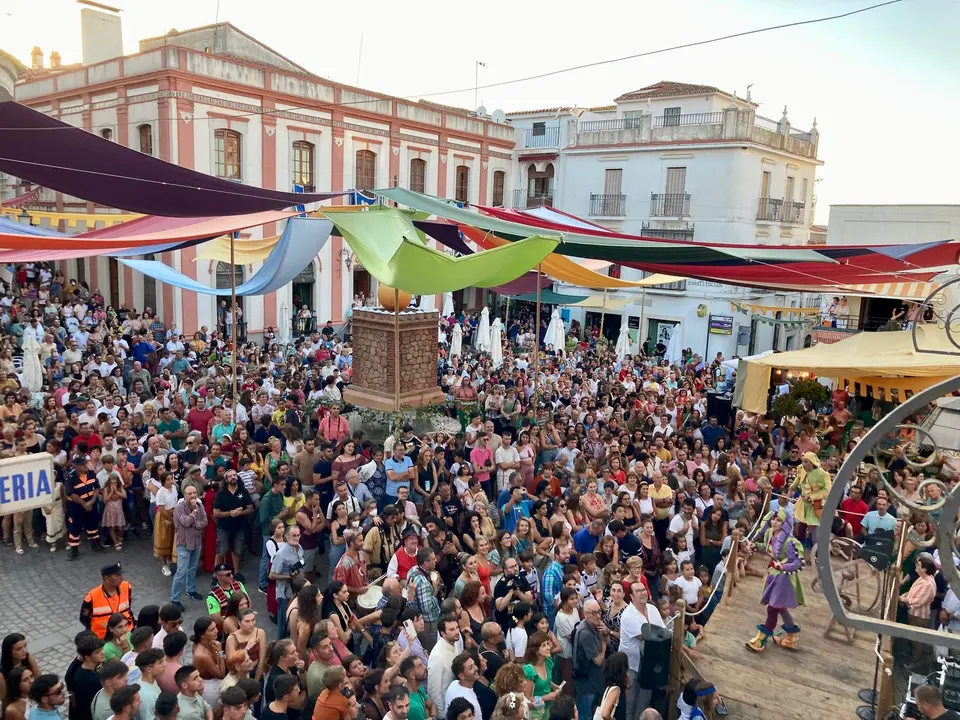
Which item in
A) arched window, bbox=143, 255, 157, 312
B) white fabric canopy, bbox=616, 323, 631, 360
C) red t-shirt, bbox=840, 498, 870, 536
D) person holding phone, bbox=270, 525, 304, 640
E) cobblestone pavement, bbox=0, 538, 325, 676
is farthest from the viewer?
arched window, bbox=143, 255, 157, 312

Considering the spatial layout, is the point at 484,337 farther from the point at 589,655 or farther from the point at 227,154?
the point at 589,655

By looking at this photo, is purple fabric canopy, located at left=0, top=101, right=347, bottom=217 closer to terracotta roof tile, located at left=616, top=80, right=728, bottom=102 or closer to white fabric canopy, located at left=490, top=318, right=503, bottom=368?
white fabric canopy, located at left=490, top=318, right=503, bottom=368

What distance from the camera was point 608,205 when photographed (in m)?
24.9

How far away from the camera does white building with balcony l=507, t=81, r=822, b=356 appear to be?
2259 centimetres

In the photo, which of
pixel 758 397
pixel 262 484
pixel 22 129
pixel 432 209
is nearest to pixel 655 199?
pixel 758 397

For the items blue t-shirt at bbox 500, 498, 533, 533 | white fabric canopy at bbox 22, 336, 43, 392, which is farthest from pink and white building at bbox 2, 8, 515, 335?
blue t-shirt at bbox 500, 498, 533, 533

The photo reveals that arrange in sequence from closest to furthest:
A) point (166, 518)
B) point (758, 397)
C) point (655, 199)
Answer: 1. point (166, 518)
2. point (758, 397)
3. point (655, 199)

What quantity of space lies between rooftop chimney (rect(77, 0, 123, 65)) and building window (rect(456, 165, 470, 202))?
10403mm

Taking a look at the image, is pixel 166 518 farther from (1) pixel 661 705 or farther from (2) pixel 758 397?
(2) pixel 758 397

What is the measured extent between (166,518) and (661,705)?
4.62 m

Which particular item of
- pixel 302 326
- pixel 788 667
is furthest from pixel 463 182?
pixel 788 667

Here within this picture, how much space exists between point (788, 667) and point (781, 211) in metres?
20.8

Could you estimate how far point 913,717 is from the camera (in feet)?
15.0

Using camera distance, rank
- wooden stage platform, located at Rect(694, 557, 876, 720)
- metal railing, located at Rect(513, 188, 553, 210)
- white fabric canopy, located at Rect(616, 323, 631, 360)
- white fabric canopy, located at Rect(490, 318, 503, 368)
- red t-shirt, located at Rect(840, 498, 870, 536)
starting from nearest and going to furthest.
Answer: wooden stage platform, located at Rect(694, 557, 876, 720), red t-shirt, located at Rect(840, 498, 870, 536), white fabric canopy, located at Rect(490, 318, 503, 368), white fabric canopy, located at Rect(616, 323, 631, 360), metal railing, located at Rect(513, 188, 553, 210)
